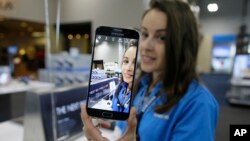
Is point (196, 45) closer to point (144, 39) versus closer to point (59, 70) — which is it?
point (144, 39)

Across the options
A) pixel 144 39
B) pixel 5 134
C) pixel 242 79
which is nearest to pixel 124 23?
pixel 144 39

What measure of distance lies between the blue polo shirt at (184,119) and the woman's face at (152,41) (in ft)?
0.39

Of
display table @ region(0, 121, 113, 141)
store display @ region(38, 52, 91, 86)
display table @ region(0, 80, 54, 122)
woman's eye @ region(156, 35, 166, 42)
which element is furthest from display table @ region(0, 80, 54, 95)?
woman's eye @ region(156, 35, 166, 42)

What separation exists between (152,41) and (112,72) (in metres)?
0.08

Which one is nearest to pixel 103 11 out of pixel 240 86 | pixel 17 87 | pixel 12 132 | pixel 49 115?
pixel 49 115

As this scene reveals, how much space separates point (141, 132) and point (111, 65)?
21cm

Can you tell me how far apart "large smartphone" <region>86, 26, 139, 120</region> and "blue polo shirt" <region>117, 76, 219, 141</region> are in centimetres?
7

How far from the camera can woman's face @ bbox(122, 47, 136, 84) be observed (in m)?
0.31

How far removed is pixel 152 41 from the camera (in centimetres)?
34

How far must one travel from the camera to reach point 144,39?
34 centimetres

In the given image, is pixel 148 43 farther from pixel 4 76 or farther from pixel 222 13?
pixel 4 76

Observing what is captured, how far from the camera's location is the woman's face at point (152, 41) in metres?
0.34

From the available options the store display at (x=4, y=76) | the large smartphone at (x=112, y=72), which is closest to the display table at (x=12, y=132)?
the large smartphone at (x=112, y=72)

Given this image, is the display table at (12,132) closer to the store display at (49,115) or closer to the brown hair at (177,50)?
the store display at (49,115)
